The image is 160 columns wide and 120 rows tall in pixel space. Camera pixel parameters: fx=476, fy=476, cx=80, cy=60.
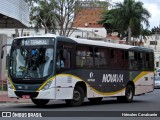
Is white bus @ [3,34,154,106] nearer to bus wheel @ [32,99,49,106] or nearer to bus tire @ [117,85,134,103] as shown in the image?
bus wheel @ [32,99,49,106]

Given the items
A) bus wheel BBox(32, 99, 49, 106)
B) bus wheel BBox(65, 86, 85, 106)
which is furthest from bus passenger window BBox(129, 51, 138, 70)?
bus wheel BBox(32, 99, 49, 106)

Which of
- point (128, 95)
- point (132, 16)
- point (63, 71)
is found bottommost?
point (128, 95)

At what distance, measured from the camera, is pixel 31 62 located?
67.2ft

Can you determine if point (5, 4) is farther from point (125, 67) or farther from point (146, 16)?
point (146, 16)

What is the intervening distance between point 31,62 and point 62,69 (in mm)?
1370

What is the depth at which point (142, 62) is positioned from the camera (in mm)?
27766

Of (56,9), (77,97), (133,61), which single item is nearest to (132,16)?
(56,9)

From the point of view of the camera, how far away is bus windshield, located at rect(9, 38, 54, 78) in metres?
20.3

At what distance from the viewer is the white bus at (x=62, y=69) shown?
2020 cm

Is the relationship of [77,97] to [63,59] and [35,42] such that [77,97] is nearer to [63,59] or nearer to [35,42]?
[63,59]

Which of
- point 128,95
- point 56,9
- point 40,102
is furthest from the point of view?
point 56,9

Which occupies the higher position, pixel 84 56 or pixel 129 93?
pixel 84 56

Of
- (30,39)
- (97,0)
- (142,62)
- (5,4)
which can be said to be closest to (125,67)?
(142,62)

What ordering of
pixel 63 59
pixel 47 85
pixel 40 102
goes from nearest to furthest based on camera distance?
pixel 47 85, pixel 63 59, pixel 40 102
